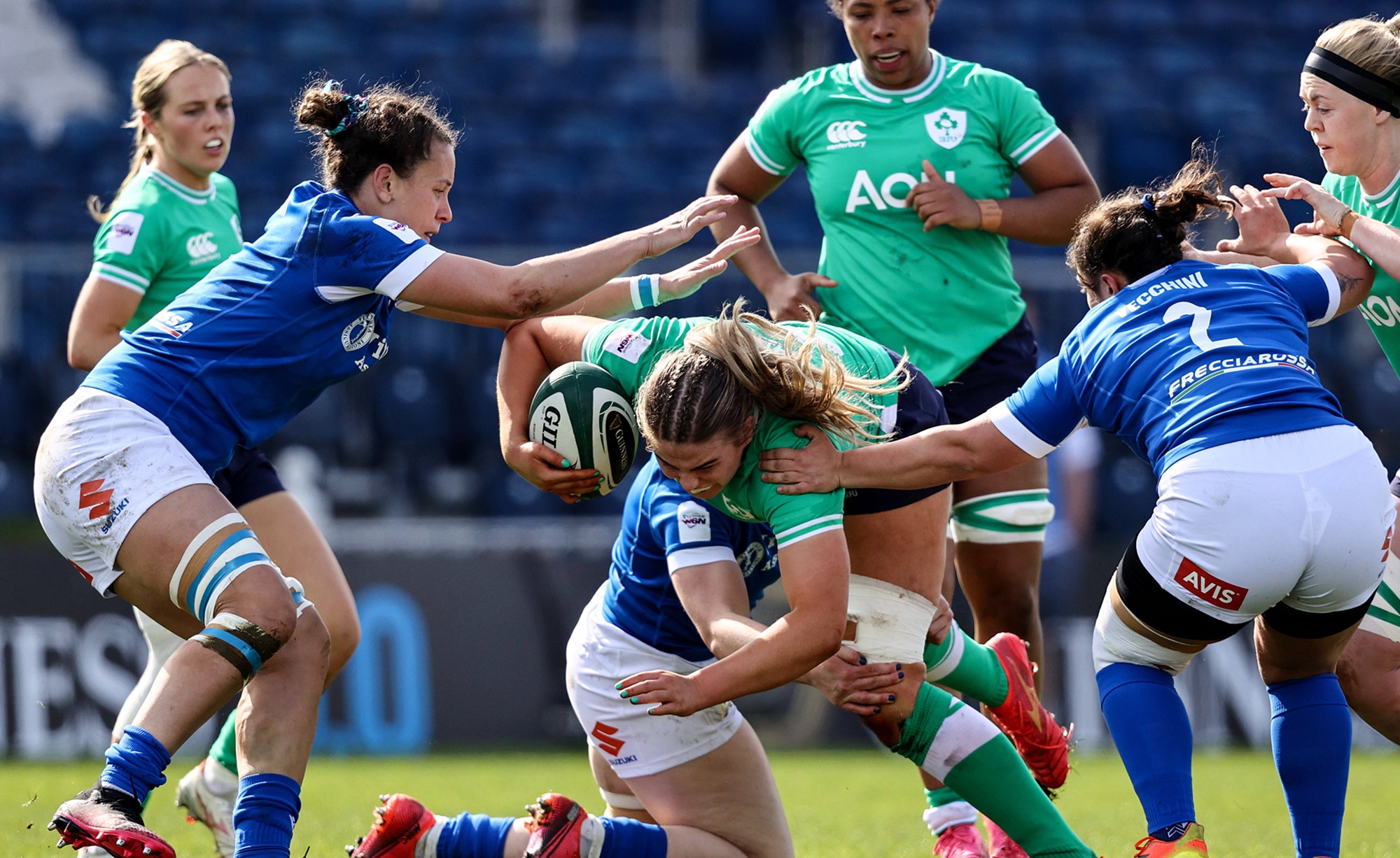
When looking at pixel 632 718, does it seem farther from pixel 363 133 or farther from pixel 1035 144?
pixel 1035 144

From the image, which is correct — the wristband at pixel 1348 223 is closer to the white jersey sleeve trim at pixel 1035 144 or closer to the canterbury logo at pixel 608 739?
the white jersey sleeve trim at pixel 1035 144

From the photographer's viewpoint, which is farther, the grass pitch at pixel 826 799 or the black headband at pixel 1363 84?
the grass pitch at pixel 826 799

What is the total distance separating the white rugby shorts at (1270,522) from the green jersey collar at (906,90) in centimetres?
191

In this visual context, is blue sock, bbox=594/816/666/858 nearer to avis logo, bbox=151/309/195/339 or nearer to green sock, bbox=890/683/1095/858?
green sock, bbox=890/683/1095/858

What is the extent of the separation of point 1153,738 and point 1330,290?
1.20 m

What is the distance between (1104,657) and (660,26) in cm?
1234

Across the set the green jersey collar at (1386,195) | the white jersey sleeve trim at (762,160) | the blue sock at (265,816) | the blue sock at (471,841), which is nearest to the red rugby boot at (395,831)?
the blue sock at (471,841)

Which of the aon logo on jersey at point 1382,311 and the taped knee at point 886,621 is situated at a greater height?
the aon logo on jersey at point 1382,311

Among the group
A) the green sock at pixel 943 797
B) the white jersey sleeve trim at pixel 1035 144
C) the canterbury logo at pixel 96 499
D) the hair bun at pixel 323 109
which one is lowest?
the green sock at pixel 943 797

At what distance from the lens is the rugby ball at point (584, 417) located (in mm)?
3777

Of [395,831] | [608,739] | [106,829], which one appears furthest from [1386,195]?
[106,829]

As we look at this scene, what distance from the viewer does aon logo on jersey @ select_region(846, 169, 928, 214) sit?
4.86m

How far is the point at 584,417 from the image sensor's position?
377 centimetres

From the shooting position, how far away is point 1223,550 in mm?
3342
